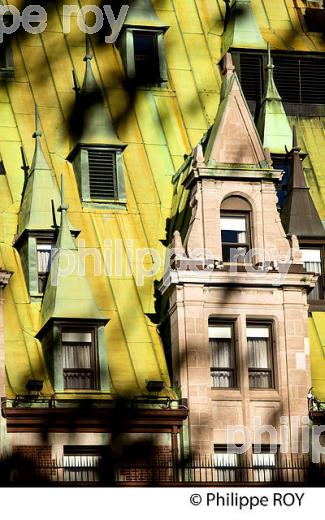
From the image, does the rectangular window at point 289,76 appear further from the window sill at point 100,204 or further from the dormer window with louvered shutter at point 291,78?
the window sill at point 100,204

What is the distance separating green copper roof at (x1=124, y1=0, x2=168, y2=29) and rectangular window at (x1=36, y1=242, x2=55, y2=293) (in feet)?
31.6

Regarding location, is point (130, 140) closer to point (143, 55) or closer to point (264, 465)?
point (143, 55)

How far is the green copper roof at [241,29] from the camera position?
7106 centimetres

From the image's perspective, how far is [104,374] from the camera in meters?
61.1

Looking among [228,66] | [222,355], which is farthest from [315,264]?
[228,66]

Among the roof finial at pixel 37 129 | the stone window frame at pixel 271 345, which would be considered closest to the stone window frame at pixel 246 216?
the stone window frame at pixel 271 345

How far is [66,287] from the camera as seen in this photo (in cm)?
6191

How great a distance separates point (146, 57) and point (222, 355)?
41.3 ft

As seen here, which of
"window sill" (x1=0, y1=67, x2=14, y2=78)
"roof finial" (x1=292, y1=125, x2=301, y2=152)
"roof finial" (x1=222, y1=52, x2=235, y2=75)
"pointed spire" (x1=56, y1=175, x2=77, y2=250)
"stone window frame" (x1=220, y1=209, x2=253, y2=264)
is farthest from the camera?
"window sill" (x1=0, y1=67, x2=14, y2=78)

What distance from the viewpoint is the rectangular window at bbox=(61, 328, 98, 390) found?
60875mm

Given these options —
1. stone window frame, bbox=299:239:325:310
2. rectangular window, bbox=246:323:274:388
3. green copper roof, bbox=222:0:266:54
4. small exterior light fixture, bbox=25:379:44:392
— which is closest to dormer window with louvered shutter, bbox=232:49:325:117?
green copper roof, bbox=222:0:266:54

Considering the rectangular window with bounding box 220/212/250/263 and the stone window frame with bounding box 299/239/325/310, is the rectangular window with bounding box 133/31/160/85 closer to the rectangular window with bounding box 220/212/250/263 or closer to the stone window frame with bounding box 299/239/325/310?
the stone window frame with bounding box 299/239/325/310

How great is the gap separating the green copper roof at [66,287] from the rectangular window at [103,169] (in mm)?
3881
